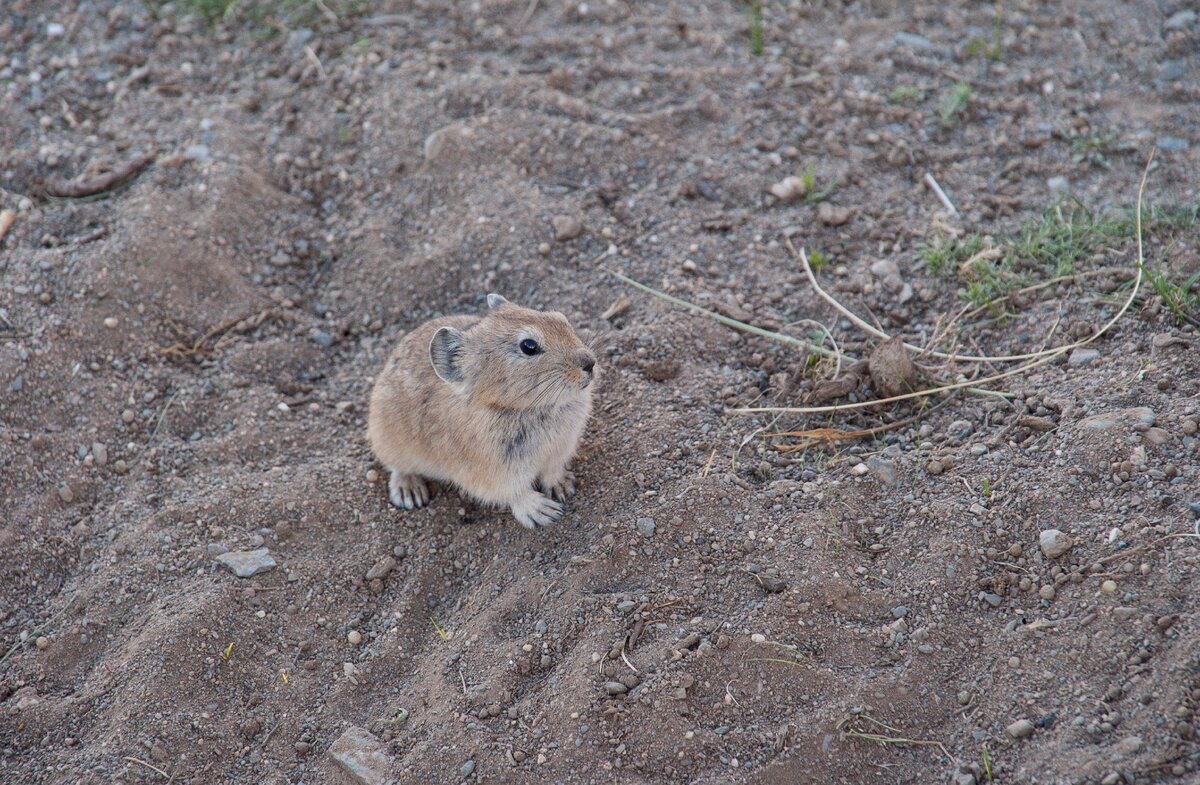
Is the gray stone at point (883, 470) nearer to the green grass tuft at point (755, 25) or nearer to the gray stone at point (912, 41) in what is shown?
the green grass tuft at point (755, 25)

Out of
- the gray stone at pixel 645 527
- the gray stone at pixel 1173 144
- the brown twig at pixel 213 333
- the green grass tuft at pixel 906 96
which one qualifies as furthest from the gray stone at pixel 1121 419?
the brown twig at pixel 213 333

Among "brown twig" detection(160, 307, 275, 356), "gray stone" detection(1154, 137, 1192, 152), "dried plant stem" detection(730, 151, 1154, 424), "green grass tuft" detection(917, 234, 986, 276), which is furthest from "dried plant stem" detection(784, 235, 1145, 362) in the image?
"brown twig" detection(160, 307, 275, 356)

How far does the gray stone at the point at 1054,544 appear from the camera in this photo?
4836 millimetres

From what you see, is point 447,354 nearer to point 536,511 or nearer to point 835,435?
point 536,511

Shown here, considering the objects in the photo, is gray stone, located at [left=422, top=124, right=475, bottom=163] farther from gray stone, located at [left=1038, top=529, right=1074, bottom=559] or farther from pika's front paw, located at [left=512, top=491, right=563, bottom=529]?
gray stone, located at [left=1038, top=529, right=1074, bottom=559]

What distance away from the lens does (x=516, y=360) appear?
5902mm

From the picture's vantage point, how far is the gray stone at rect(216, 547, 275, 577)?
5.95 meters

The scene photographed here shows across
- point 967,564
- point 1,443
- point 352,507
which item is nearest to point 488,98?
point 352,507

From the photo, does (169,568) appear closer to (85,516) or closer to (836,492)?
(85,516)

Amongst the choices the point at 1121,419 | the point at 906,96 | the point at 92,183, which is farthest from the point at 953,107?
the point at 92,183

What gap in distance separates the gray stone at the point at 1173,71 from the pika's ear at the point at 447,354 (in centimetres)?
626

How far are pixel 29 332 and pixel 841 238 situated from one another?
5.89 metres

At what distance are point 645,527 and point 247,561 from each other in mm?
2441

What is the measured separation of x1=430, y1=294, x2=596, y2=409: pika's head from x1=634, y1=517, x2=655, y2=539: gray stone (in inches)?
33.7
